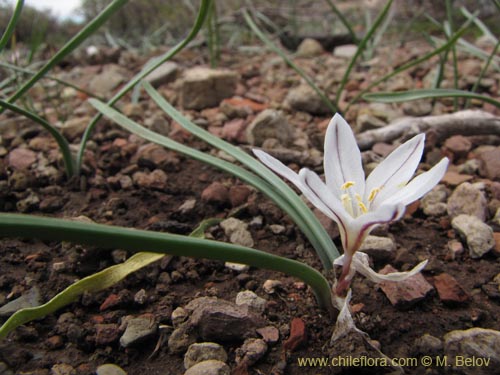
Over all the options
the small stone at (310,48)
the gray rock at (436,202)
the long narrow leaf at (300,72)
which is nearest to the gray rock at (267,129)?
the long narrow leaf at (300,72)

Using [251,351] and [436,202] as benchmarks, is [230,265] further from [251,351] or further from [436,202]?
[436,202]

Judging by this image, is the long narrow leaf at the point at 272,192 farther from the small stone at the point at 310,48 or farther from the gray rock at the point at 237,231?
the small stone at the point at 310,48

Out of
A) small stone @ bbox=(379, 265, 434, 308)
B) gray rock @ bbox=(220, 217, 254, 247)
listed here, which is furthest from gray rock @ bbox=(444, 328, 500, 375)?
gray rock @ bbox=(220, 217, 254, 247)

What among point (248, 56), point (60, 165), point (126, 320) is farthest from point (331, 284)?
point (248, 56)

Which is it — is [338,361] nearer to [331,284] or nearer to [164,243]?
[331,284]

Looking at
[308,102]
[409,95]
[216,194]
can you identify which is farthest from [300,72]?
[216,194]
